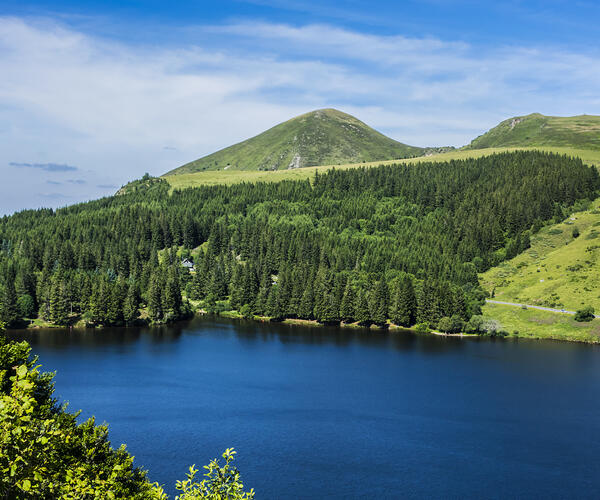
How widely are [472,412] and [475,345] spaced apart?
5857 cm

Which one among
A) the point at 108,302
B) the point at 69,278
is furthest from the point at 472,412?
the point at 69,278

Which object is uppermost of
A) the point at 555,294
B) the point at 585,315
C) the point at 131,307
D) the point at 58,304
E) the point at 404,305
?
the point at 555,294

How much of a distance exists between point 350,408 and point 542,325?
93.8 metres

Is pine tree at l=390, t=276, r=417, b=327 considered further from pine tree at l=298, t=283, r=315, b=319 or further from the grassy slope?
pine tree at l=298, t=283, r=315, b=319

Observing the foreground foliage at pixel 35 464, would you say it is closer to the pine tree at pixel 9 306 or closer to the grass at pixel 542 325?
the pine tree at pixel 9 306

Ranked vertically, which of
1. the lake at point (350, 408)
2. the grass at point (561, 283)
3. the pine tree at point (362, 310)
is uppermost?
the grass at point (561, 283)

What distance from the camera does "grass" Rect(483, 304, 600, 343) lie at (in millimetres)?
154000

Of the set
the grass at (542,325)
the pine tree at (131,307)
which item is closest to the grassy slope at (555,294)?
the grass at (542,325)

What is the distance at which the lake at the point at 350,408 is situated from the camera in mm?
69062

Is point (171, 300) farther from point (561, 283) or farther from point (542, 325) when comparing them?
A: point (561, 283)

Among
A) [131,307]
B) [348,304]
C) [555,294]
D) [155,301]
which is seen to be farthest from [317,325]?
[555,294]

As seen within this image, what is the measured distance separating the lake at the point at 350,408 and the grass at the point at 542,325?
286 inches

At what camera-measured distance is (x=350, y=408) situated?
9638 centimetres

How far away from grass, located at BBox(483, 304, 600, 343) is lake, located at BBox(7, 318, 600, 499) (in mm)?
7274
